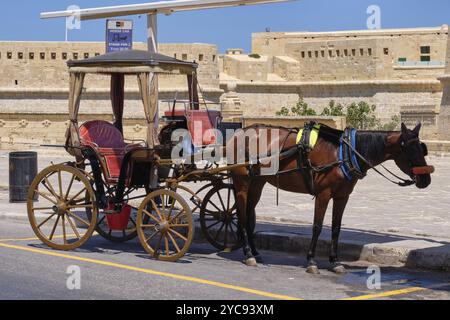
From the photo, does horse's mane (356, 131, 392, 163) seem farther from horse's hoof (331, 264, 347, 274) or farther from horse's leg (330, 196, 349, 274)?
horse's hoof (331, 264, 347, 274)

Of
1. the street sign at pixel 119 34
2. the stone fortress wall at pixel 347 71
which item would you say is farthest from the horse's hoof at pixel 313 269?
the stone fortress wall at pixel 347 71

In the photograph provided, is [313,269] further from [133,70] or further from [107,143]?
[107,143]

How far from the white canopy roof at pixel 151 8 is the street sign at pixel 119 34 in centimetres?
37

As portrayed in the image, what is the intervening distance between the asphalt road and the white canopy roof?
3007mm

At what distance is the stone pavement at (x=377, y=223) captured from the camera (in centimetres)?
902

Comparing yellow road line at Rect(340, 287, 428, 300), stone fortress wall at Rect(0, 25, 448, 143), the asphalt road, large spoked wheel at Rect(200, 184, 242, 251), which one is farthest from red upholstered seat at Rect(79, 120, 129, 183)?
stone fortress wall at Rect(0, 25, 448, 143)

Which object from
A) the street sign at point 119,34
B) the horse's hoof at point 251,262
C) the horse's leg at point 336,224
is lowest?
the horse's hoof at point 251,262

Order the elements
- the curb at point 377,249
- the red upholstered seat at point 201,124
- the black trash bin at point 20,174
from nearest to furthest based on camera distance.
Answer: the curb at point 377,249 < the red upholstered seat at point 201,124 < the black trash bin at point 20,174

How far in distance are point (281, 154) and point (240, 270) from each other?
113 centimetres

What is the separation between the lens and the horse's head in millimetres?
8094

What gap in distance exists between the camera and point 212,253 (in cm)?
961

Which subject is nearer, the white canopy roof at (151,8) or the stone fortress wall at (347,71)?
the white canopy roof at (151,8)

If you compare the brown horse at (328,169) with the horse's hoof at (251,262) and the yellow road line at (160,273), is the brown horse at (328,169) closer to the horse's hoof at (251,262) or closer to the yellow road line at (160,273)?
the horse's hoof at (251,262)

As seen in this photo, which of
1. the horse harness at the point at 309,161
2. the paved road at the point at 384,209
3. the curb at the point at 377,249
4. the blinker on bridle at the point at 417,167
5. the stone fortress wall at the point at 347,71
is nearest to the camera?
the blinker on bridle at the point at 417,167
